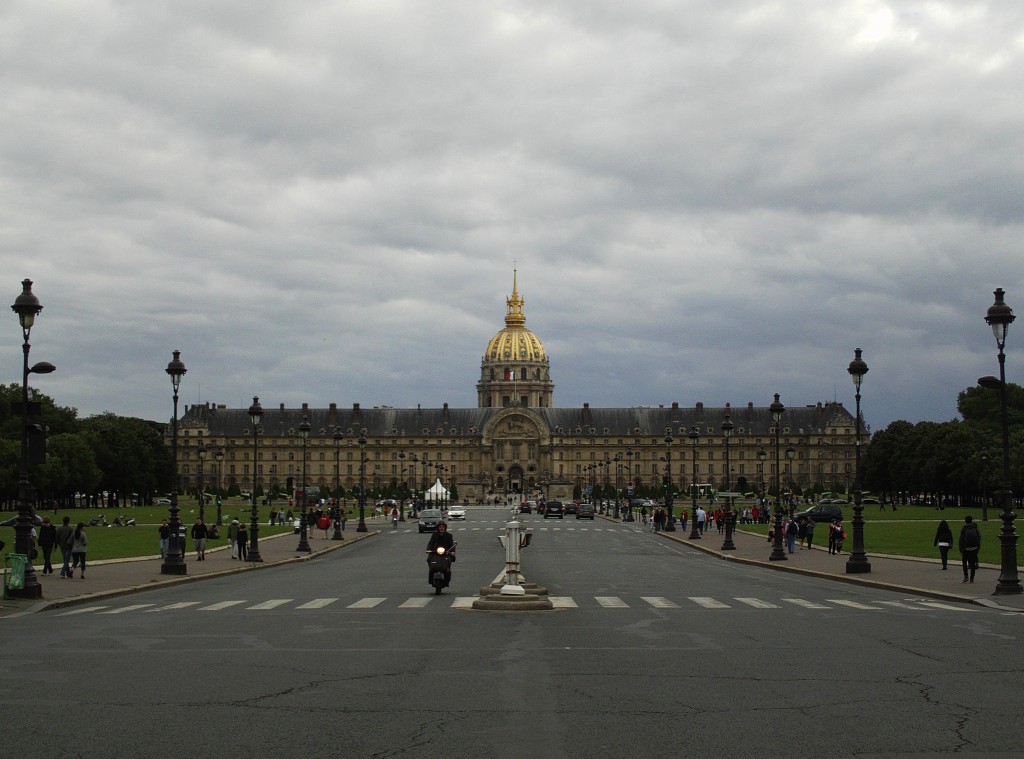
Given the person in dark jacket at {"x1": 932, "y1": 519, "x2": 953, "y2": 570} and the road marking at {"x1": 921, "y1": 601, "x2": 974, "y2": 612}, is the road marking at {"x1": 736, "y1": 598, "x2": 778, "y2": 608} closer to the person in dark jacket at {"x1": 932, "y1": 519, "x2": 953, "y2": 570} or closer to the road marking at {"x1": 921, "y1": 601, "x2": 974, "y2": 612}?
the road marking at {"x1": 921, "y1": 601, "x2": 974, "y2": 612}

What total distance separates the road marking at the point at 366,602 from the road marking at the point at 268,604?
4.71 ft

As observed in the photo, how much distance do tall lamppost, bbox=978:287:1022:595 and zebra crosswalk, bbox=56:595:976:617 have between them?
1594 millimetres

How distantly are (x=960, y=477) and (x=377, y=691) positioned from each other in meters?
106

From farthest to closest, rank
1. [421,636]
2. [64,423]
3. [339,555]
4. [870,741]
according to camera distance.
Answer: [64,423] → [339,555] → [421,636] → [870,741]

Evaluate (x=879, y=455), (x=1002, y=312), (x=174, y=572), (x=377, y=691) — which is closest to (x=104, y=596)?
(x=174, y=572)

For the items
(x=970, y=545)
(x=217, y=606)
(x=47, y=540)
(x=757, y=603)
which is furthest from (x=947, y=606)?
(x=47, y=540)

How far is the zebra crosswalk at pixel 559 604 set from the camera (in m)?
23.5

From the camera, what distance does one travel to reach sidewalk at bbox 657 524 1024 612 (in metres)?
25.9

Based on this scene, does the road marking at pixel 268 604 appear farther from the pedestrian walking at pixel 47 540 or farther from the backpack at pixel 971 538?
the backpack at pixel 971 538

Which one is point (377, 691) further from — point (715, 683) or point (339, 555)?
point (339, 555)

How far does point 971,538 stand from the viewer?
29.2 meters

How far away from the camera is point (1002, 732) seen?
35.1 feet

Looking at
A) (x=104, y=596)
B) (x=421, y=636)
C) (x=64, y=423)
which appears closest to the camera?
(x=421, y=636)

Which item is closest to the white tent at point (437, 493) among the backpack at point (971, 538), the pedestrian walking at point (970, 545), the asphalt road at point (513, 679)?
the pedestrian walking at point (970, 545)
